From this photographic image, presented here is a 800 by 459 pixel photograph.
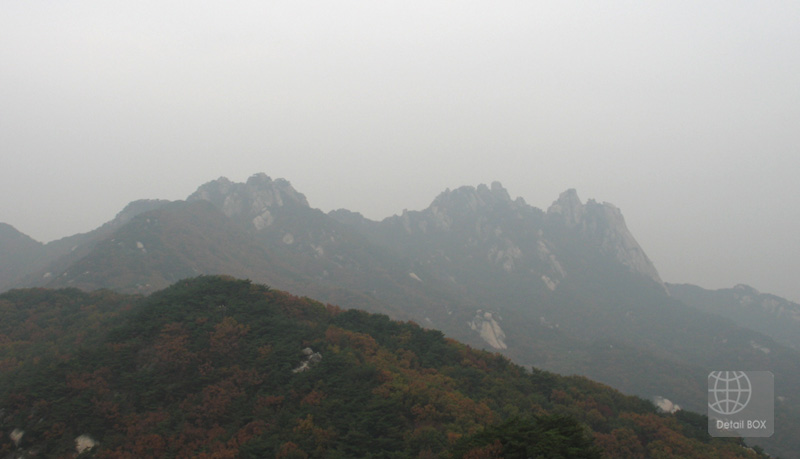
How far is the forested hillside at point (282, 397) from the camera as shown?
24109 millimetres

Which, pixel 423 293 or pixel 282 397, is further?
pixel 423 293

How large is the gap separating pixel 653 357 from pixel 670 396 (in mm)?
25062

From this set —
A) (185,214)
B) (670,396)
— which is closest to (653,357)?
(670,396)

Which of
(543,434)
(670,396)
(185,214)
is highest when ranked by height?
(185,214)

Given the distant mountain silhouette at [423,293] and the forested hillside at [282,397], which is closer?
the forested hillside at [282,397]

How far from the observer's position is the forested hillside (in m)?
24.1

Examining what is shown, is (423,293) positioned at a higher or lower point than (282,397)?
lower

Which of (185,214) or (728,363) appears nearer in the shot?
(728,363)

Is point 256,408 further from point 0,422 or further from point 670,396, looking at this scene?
point 670,396

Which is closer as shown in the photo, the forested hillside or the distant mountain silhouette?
the forested hillside

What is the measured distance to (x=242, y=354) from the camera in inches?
1346

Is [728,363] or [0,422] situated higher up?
[0,422]

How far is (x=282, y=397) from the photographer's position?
28.7 m

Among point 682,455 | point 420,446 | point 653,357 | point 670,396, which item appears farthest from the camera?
point 653,357
